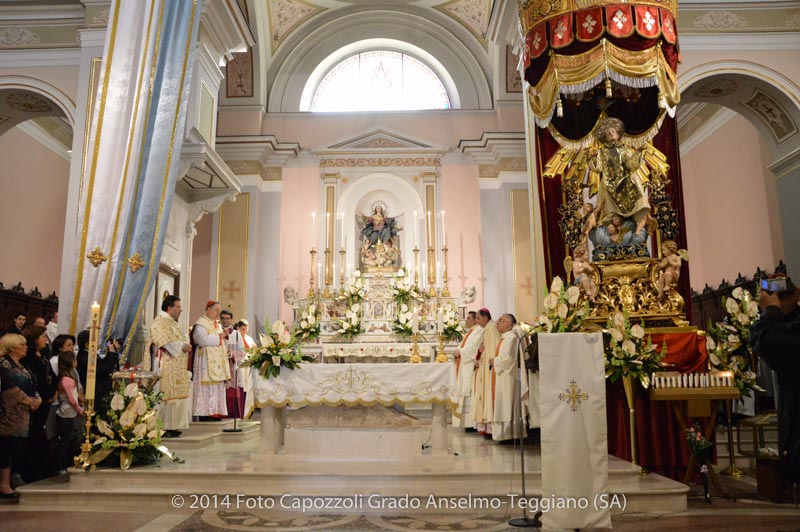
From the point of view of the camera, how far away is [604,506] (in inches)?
144

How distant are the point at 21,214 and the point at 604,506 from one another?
432 inches

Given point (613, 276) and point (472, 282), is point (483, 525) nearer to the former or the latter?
point (613, 276)

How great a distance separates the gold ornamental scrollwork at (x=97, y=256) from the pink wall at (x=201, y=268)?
20.8 feet

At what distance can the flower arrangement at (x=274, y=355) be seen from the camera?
573 centimetres

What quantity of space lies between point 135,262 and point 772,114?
856cm

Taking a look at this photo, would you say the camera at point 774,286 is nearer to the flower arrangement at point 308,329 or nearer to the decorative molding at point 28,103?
the flower arrangement at point 308,329

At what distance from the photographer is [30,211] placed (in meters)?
11.5

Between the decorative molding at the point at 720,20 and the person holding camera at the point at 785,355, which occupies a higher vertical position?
the decorative molding at the point at 720,20

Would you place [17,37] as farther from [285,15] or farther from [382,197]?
[382,197]

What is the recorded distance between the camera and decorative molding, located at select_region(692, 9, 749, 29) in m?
8.91

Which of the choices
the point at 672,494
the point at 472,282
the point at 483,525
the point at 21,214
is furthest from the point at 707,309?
the point at 21,214

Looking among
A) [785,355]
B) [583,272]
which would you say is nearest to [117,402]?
[583,272]

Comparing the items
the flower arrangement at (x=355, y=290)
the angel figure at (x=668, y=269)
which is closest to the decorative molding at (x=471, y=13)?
the flower arrangement at (x=355, y=290)

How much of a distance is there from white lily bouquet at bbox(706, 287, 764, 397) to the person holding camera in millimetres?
2658
